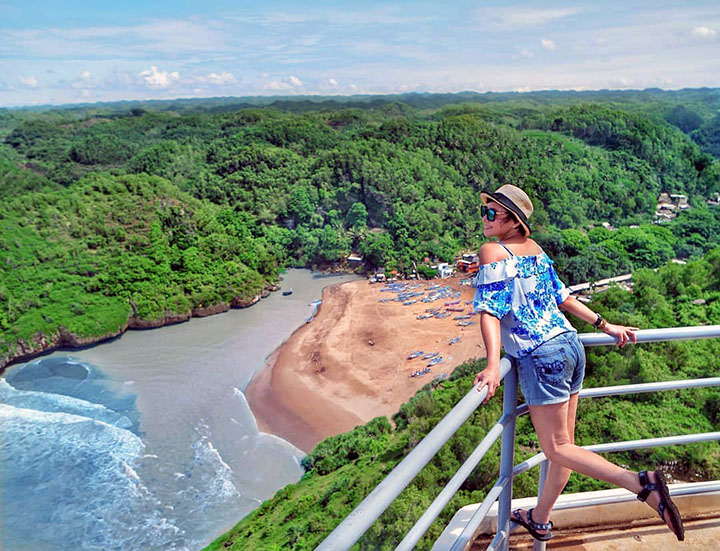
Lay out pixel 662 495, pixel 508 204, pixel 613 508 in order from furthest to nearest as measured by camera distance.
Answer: pixel 613 508 < pixel 508 204 < pixel 662 495

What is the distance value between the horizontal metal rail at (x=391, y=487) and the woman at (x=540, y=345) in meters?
0.46

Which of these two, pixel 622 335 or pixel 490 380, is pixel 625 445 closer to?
pixel 622 335

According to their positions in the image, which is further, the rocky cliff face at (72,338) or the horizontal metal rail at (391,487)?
the rocky cliff face at (72,338)

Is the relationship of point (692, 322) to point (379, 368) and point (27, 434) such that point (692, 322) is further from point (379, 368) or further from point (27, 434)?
point (27, 434)

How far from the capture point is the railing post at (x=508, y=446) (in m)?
2.06

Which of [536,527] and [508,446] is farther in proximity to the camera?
[536,527]

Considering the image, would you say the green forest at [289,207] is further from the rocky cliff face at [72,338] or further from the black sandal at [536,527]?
the black sandal at [536,527]

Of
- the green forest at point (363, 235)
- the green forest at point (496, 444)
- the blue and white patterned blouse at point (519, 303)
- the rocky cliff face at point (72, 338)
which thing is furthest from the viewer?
the rocky cliff face at point (72, 338)

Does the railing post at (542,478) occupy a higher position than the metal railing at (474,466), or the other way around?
the metal railing at (474,466)

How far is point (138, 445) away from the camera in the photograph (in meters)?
19.4

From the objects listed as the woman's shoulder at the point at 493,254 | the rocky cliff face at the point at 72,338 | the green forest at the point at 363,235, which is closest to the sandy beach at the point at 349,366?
the green forest at the point at 363,235

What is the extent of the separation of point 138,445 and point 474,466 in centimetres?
2044

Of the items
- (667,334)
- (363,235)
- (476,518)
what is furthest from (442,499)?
(363,235)

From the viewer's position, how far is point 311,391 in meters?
22.4
